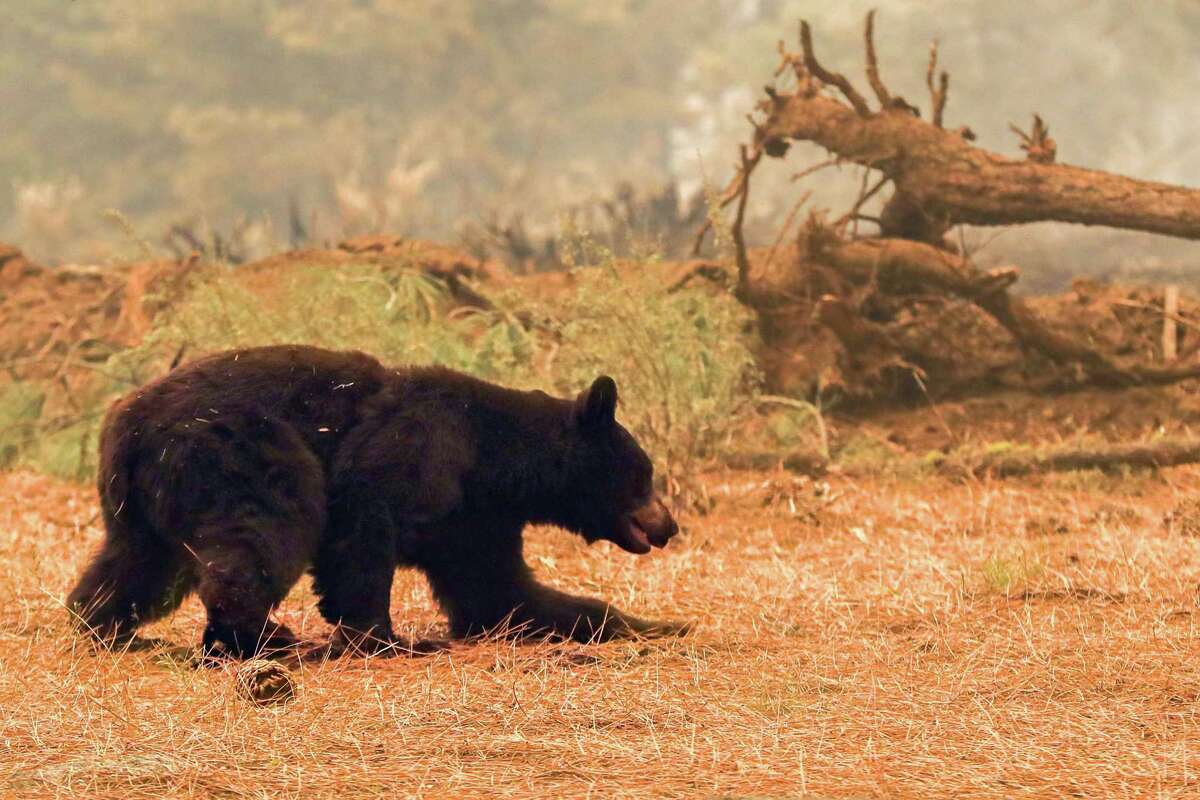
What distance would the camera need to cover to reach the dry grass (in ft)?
9.72

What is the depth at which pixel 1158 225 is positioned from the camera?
10188 mm

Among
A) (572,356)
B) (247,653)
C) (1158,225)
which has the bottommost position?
(247,653)

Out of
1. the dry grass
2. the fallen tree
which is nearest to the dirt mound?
the fallen tree

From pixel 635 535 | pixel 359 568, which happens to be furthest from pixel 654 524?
pixel 359 568

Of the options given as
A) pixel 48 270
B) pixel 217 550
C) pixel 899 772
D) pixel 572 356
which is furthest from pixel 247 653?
pixel 48 270

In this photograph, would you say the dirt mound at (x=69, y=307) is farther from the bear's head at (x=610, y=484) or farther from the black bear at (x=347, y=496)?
the bear's head at (x=610, y=484)

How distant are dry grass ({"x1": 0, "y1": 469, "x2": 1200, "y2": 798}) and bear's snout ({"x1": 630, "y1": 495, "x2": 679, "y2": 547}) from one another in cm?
39

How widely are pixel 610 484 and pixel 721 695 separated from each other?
4.88ft

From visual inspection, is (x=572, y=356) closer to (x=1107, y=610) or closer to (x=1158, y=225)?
(x=1107, y=610)

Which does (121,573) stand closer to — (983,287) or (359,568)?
(359,568)

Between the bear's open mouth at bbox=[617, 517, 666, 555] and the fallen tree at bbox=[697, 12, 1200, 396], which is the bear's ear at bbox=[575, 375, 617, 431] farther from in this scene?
the fallen tree at bbox=[697, 12, 1200, 396]

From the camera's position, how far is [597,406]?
16.7 feet

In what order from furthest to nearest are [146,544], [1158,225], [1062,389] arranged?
[1062,389]
[1158,225]
[146,544]

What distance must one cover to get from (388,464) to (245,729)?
1.51 metres
